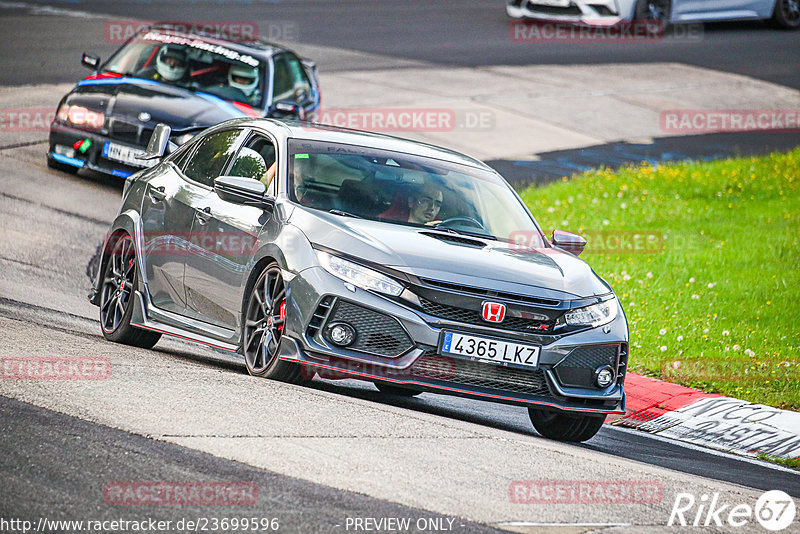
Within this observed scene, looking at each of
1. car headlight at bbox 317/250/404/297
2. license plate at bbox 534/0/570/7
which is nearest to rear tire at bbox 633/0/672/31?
license plate at bbox 534/0/570/7

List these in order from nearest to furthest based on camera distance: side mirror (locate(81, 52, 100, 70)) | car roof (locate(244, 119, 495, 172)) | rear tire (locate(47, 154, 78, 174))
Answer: car roof (locate(244, 119, 495, 172)) → rear tire (locate(47, 154, 78, 174)) → side mirror (locate(81, 52, 100, 70))

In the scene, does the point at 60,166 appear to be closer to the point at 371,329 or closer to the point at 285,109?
the point at 285,109

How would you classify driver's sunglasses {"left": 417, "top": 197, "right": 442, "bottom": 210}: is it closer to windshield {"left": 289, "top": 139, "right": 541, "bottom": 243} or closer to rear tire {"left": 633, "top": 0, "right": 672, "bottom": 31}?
windshield {"left": 289, "top": 139, "right": 541, "bottom": 243}

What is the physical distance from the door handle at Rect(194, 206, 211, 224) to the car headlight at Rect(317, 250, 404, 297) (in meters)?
1.37

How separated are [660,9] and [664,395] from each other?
68.1 ft

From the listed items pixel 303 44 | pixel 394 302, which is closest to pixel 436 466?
pixel 394 302

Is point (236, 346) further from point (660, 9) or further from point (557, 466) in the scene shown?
point (660, 9)

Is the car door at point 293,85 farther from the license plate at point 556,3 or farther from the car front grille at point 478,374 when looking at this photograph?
the license plate at point 556,3

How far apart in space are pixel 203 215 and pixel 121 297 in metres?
1.17

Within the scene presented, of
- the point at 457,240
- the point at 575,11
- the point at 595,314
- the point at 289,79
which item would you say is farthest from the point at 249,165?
the point at 575,11

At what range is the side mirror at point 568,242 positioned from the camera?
8594 mm

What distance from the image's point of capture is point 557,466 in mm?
6371

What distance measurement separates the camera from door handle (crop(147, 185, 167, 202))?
912cm

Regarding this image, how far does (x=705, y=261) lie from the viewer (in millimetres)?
14211
